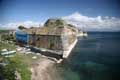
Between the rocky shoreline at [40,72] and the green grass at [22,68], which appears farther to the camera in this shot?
the rocky shoreline at [40,72]

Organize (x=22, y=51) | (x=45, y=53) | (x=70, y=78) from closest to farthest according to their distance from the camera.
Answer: (x=70, y=78), (x=22, y=51), (x=45, y=53)

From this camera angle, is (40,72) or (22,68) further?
(40,72)

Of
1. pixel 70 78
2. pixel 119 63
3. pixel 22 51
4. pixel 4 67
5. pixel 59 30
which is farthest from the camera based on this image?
pixel 59 30

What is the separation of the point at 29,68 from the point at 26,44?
1635 millimetres

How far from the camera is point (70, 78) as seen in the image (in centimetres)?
545

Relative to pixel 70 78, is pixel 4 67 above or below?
above

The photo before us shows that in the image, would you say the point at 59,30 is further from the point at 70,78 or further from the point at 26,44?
the point at 70,78

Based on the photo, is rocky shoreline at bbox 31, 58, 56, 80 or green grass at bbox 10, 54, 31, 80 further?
rocky shoreline at bbox 31, 58, 56, 80

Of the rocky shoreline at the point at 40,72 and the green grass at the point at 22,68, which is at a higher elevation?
the green grass at the point at 22,68

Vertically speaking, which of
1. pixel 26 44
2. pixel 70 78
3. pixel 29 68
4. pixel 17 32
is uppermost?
pixel 17 32

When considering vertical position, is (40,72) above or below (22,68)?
below

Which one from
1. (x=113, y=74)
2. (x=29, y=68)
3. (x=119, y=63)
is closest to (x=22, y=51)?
(x=29, y=68)

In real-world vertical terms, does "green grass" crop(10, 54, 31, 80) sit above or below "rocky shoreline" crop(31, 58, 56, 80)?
above

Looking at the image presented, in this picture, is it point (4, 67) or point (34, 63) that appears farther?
point (34, 63)
